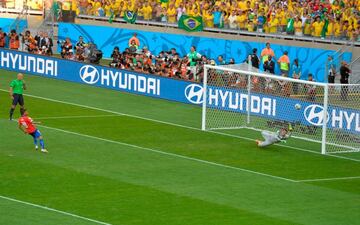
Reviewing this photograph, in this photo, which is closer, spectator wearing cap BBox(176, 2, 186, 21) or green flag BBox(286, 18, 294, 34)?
green flag BBox(286, 18, 294, 34)

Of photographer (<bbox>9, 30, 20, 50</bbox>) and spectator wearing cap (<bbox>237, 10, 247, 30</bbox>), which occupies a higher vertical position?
spectator wearing cap (<bbox>237, 10, 247, 30</bbox>)

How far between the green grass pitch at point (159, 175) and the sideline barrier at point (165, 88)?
990 mm

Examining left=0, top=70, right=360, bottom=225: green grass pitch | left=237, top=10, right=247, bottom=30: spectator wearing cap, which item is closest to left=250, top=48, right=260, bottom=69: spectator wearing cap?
left=237, top=10, right=247, bottom=30: spectator wearing cap

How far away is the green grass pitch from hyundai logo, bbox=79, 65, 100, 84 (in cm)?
560

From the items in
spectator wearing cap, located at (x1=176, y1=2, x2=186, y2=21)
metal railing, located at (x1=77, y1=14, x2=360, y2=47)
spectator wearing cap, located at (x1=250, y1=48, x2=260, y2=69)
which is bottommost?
spectator wearing cap, located at (x1=250, y1=48, x2=260, y2=69)

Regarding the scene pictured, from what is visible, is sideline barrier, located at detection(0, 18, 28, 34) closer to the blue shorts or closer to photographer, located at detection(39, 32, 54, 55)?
photographer, located at detection(39, 32, 54, 55)

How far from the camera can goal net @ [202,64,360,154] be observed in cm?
3278

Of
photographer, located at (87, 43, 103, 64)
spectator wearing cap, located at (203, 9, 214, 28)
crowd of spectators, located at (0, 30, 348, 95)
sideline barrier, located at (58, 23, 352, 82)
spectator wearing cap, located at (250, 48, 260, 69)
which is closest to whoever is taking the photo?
crowd of spectators, located at (0, 30, 348, 95)

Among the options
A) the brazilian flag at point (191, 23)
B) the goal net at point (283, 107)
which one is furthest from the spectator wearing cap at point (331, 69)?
the brazilian flag at point (191, 23)

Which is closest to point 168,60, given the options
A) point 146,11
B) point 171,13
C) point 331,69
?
point 331,69

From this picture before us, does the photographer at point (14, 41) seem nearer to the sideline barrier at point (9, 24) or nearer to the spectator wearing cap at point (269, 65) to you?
the sideline barrier at point (9, 24)

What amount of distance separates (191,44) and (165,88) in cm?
1184

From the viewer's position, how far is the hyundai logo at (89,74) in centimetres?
4559

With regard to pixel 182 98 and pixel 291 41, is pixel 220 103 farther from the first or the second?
pixel 291 41
